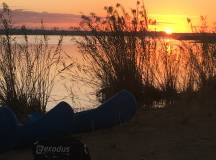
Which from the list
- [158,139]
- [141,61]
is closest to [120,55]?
[141,61]

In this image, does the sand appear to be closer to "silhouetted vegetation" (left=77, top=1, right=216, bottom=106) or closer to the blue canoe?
the blue canoe

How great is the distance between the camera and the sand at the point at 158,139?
694 cm

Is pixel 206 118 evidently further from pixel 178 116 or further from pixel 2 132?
pixel 2 132

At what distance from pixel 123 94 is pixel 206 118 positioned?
4.05 ft

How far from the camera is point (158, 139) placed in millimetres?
7688

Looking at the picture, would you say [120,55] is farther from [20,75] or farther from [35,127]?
[35,127]

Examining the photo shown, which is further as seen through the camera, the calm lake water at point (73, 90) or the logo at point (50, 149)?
the calm lake water at point (73, 90)

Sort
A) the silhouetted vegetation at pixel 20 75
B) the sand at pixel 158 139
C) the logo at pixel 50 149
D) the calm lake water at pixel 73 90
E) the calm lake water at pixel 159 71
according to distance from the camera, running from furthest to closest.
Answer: the calm lake water at pixel 159 71
the calm lake water at pixel 73 90
the silhouetted vegetation at pixel 20 75
the sand at pixel 158 139
the logo at pixel 50 149

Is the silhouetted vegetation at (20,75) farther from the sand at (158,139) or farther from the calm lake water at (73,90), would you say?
the sand at (158,139)

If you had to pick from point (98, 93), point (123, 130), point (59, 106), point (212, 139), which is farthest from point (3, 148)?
point (98, 93)

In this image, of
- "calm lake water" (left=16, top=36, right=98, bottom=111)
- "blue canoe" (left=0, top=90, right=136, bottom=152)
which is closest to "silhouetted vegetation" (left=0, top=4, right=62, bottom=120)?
"calm lake water" (left=16, top=36, right=98, bottom=111)

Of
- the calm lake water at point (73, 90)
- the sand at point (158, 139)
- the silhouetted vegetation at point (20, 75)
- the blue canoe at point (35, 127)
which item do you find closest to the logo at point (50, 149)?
the sand at point (158, 139)

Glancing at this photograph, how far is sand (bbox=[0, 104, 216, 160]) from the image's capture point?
6938mm

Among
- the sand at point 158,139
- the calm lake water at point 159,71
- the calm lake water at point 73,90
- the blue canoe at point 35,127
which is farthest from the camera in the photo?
the calm lake water at point 159,71
